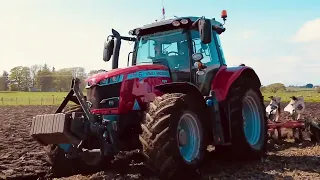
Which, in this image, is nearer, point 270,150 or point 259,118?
point 259,118

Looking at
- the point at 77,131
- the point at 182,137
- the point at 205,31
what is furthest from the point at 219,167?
the point at 77,131

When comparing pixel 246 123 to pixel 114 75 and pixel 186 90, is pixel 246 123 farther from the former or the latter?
pixel 114 75

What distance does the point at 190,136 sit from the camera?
6129 millimetres

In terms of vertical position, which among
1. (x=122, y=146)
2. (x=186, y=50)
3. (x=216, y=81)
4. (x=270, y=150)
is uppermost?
(x=186, y=50)

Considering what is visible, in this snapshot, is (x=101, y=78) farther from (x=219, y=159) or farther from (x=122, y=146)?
(x=219, y=159)

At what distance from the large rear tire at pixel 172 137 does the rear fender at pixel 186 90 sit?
197 millimetres

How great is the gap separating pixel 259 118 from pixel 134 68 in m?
3.06

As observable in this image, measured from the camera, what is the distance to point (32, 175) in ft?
22.5

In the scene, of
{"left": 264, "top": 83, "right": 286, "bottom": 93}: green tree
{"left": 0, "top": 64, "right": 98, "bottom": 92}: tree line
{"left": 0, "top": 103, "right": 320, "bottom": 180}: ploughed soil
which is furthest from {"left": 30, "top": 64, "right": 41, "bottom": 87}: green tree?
{"left": 0, "top": 103, "right": 320, "bottom": 180}: ploughed soil

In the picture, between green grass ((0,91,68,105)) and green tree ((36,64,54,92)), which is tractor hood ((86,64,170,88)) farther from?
green tree ((36,64,54,92))

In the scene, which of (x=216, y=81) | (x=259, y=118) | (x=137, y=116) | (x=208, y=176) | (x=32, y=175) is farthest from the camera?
(x=259, y=118)

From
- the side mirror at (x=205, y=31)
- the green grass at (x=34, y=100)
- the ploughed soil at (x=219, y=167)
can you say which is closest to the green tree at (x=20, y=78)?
the green grass at (x=34, y=100)

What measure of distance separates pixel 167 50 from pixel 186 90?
1194 mm

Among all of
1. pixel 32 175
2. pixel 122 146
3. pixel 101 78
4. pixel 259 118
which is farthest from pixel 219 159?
pixel 32 175
